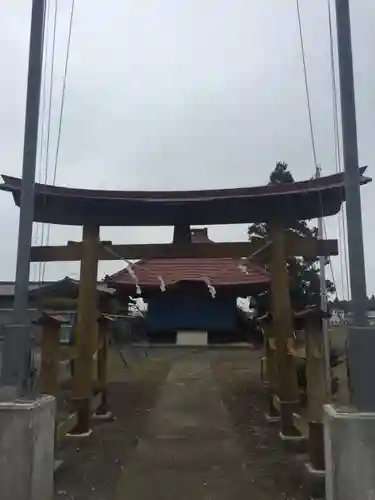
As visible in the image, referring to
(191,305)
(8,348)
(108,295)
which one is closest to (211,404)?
(108,295)

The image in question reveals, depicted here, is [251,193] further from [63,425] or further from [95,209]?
[63,425]

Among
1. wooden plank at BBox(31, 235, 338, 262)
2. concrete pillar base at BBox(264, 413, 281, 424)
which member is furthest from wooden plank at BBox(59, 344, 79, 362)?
concrete pillar base at BBox(264, 413, 281, 424)

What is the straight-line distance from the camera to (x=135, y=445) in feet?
21.8

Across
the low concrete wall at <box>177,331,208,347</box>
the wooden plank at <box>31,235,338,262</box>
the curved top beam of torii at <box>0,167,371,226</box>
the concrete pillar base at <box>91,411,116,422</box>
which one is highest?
the curved top beam of torii at <box>0,167,371,226</box>

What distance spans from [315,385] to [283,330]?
1587 mm

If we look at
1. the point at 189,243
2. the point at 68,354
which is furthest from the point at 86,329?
the point at 189,243

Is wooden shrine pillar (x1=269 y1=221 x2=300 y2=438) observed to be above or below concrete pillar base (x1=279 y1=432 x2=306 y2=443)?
above

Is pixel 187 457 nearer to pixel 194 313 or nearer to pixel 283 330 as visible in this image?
pixel 283 330

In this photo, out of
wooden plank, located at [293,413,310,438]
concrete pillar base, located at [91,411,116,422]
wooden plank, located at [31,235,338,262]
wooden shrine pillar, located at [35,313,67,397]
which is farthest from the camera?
concrete pillar base, located at [91,411,116,422]

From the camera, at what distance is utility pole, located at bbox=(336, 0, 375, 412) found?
373 centimetres

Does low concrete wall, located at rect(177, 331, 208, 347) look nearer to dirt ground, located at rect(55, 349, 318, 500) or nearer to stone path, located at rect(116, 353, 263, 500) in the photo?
dirt ground, located at rect(55, 349, 318, 500)

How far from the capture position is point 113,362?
647 inches

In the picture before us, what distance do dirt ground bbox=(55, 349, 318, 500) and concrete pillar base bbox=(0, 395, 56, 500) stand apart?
0.98 m

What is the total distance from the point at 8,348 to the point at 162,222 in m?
3.87
